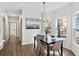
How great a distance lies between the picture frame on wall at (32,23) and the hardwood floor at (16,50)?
52 centimetres

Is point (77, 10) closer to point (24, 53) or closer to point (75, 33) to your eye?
point (75, 33)

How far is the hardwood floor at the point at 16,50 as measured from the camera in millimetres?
2939

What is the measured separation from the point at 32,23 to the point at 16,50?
2.78 ft

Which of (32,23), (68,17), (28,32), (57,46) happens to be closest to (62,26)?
(68,17)

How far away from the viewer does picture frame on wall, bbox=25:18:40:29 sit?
10.4ft

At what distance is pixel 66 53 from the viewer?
9.43 ft

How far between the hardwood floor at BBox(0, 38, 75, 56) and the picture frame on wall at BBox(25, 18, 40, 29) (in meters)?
0.52

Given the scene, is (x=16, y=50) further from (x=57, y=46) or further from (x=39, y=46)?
(x=57, y=46)

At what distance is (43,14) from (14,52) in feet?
4.07

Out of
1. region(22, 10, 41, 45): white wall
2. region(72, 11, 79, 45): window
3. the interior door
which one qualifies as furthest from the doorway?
region(72, 11, 79, 45): window

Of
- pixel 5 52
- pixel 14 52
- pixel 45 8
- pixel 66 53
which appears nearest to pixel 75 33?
pixel 66 53

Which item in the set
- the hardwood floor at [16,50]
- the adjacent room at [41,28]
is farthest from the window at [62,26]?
the hardwood floor at [16,50]

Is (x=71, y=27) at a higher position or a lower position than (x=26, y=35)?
higher

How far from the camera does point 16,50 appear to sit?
3141 mm
